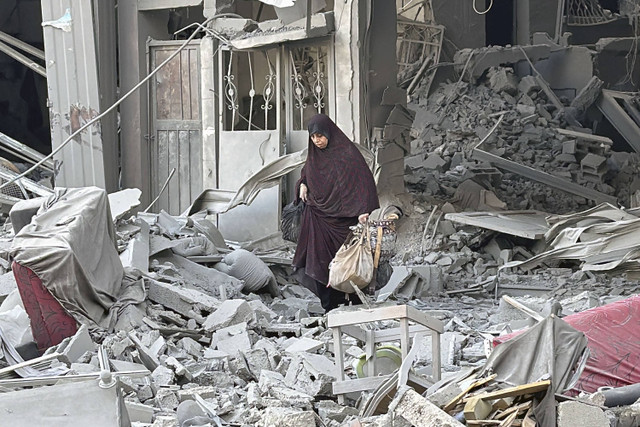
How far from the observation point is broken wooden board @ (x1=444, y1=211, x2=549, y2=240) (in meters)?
11.9

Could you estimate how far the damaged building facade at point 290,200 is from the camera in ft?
17.9

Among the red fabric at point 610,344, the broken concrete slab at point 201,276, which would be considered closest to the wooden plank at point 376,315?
the red fabric at point 610,344

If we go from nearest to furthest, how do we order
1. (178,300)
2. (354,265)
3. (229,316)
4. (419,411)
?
(419,411) < (229,316) < (354,265) < (178,300)

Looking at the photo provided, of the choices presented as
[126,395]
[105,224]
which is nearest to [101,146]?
[105,224]

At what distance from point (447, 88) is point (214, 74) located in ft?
26.0

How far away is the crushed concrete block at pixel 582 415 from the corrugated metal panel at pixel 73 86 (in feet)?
29.4

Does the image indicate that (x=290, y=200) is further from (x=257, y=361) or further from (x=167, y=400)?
(x=167, y=400)

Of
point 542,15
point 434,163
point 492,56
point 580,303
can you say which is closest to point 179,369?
point 580,303

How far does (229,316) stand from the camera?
7.79 meters

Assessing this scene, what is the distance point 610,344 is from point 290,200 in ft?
22.0

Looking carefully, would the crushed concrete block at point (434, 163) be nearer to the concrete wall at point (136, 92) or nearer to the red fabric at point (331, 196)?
the concrete wall at point (136, 92)

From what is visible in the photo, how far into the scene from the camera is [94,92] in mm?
12672

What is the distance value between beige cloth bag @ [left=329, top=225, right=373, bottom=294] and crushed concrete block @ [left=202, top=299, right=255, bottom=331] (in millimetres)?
726

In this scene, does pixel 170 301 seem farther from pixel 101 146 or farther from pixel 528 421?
pixel 101 146
